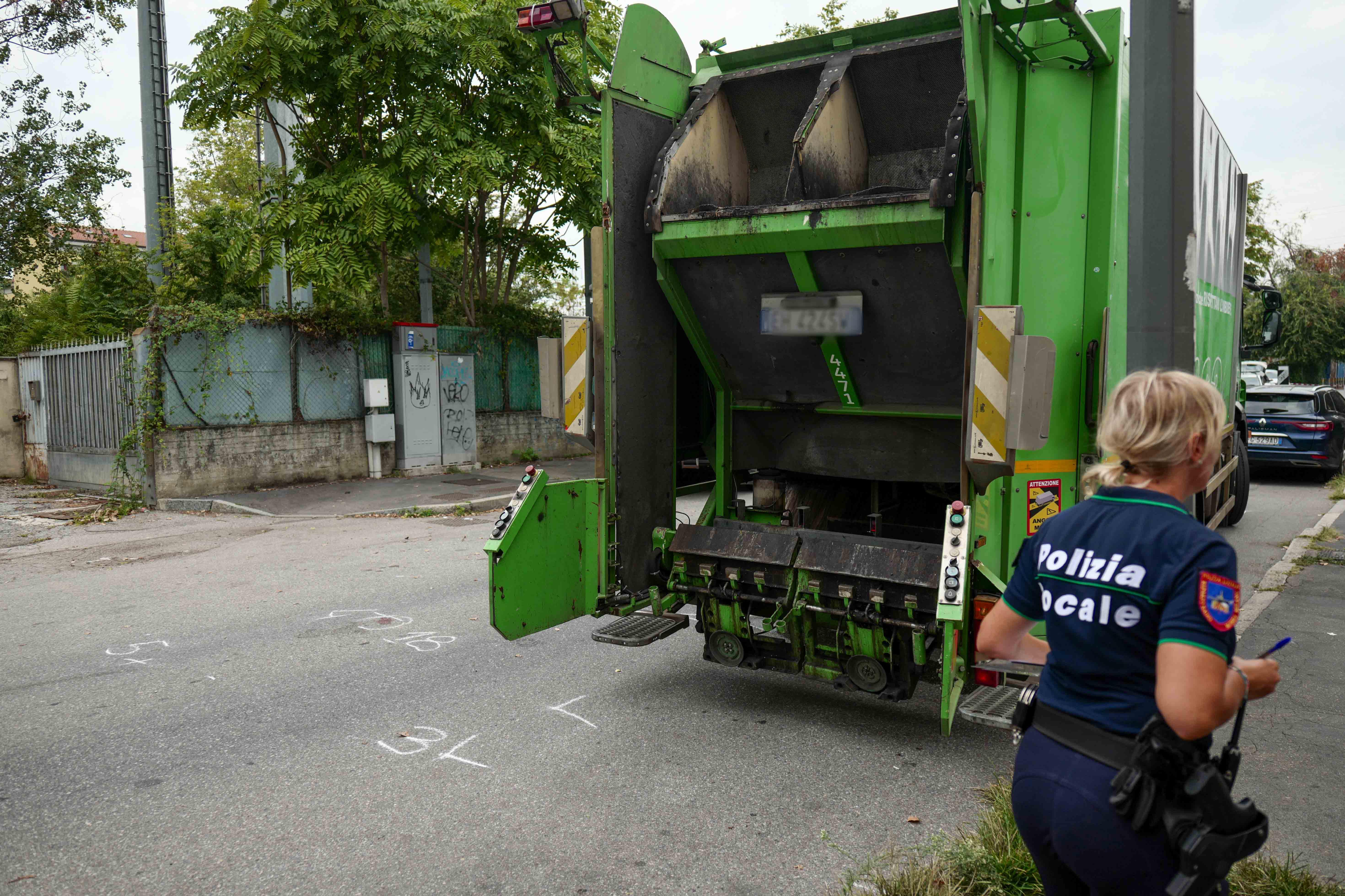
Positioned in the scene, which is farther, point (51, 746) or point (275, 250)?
point (275, 250)

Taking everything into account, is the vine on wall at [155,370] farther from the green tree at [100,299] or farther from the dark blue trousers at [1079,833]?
the dark blue trousers at [1079,833]

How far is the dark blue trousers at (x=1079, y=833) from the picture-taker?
1.67m

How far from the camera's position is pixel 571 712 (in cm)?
456

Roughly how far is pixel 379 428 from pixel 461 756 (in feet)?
35.1

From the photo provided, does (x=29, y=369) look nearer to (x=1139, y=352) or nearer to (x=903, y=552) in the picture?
(x=903, y=552)

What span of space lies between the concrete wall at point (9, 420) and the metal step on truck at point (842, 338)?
14.0 meters

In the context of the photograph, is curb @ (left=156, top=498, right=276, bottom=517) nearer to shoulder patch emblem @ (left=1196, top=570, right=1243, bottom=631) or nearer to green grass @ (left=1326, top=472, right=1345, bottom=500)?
shoulder patch emblem @ (left=1196, top=570, right=1243, bottom=631)

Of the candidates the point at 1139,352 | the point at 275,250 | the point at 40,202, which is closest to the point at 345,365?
the point at 275,250

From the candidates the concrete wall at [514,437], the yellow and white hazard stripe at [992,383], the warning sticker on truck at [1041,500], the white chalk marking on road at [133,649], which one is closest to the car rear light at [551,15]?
the yellow and white hazard stripe at [992,383]

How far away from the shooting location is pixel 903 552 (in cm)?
414

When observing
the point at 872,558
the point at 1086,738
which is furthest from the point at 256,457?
the point at 1086,738

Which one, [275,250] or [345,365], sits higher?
[275,250]

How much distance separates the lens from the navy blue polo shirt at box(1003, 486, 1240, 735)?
1598 mm

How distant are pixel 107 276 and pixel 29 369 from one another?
2.01 metres
